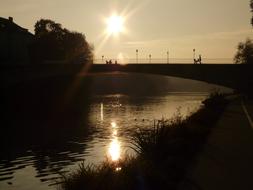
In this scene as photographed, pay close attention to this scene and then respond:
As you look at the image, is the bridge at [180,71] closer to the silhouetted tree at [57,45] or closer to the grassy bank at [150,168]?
the silhouetted tree at [57,45]

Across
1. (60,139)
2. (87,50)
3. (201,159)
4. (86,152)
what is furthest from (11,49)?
(201,159)

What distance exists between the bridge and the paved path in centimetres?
6011

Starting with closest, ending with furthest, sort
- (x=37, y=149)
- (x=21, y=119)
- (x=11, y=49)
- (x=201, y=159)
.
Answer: (x=201, y=159), (x=37, y=149), (x=21, y=119), (x=11, y=49)

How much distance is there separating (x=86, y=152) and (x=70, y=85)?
357 feet

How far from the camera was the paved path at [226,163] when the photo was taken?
Answer: 1475cm

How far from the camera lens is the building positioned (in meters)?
126

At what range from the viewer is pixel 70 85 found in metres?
142

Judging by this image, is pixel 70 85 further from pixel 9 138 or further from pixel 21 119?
pixel 9 138

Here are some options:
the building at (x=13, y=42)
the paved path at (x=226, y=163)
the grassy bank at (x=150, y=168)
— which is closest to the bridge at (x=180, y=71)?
the building at (x=13, y=42)

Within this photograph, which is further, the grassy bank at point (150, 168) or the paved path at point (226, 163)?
the paved path at point (226, 163)

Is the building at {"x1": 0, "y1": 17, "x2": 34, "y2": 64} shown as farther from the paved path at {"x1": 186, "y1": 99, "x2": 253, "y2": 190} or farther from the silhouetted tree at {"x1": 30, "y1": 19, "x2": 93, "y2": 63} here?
the paved path at {"x1": 186, "y1": 99, "x2": 253, "y2": 190}

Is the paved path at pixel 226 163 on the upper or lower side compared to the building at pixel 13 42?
lower

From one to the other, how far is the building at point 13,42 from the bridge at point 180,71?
24.9 m

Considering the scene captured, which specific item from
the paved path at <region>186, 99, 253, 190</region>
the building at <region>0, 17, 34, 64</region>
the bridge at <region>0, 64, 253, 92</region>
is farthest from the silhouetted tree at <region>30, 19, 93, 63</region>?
the paved path at <region>186, 99, 253, 190</region>
